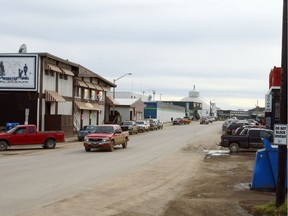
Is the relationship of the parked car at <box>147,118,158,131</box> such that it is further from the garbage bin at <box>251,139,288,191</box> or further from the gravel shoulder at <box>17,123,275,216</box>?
the garbage bin at <box>251,139,288,191</box>

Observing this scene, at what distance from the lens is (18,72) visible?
41.7 meters

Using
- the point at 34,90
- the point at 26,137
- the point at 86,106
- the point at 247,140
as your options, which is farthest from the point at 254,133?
the point at 86,106

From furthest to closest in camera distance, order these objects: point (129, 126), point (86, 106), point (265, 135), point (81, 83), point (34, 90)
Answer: point (129, 126), point (86, 106), point (81, 83), point (34, 90), point (265, 135)

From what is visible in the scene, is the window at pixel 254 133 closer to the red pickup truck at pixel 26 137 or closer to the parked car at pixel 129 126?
the red pickup truck at pixel 26 137

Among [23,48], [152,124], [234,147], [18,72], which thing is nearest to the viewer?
[234,147]

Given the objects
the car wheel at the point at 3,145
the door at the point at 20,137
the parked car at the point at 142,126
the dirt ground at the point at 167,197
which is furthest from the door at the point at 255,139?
the parked car at the point at 142,126

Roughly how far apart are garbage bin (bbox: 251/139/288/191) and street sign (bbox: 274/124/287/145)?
3361 mm

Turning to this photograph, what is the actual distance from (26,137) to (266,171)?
20859 millimetres

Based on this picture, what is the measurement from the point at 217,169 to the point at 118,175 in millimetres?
5081

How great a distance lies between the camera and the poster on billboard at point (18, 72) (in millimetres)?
41375

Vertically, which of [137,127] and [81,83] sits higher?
[81,83]

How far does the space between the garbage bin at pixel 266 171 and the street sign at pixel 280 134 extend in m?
3.36

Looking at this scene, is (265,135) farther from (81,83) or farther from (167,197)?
(81,83)

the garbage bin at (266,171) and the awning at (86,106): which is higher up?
the awning at (86,106)
